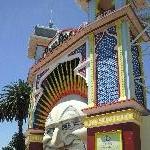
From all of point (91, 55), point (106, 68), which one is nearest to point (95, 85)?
point (106, 68)

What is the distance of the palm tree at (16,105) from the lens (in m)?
37.8

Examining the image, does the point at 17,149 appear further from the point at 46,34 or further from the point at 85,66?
the point at 85,66

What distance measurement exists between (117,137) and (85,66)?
5.22 metres

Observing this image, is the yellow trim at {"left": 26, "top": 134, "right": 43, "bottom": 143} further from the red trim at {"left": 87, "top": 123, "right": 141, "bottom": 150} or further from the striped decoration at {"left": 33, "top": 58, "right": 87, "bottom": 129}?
the red trim at {"left": 87, "top": 123, "right": 141, "bottom": 150}

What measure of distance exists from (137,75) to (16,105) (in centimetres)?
2028

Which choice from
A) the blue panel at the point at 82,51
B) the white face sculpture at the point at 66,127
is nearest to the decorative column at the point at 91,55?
the blue panel at the point at 82,51

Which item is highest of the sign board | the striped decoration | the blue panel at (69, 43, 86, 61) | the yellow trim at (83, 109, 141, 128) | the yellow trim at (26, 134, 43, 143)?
the blue panel at (69, 43, 86, 61)

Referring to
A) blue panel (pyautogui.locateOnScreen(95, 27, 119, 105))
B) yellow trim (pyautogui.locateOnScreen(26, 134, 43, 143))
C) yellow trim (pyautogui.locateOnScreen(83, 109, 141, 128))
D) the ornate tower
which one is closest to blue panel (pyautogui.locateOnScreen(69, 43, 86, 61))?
the ornate tower

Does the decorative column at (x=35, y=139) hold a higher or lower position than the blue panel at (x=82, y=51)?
lower

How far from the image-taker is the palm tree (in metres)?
37.8

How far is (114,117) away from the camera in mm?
18312

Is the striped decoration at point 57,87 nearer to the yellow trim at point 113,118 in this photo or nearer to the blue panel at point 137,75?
the yellow trim at point 113,118

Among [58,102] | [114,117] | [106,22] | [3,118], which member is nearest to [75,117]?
[58,102]

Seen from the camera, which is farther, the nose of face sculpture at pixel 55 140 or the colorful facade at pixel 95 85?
the nose of face sculpture at pixel 55 140
